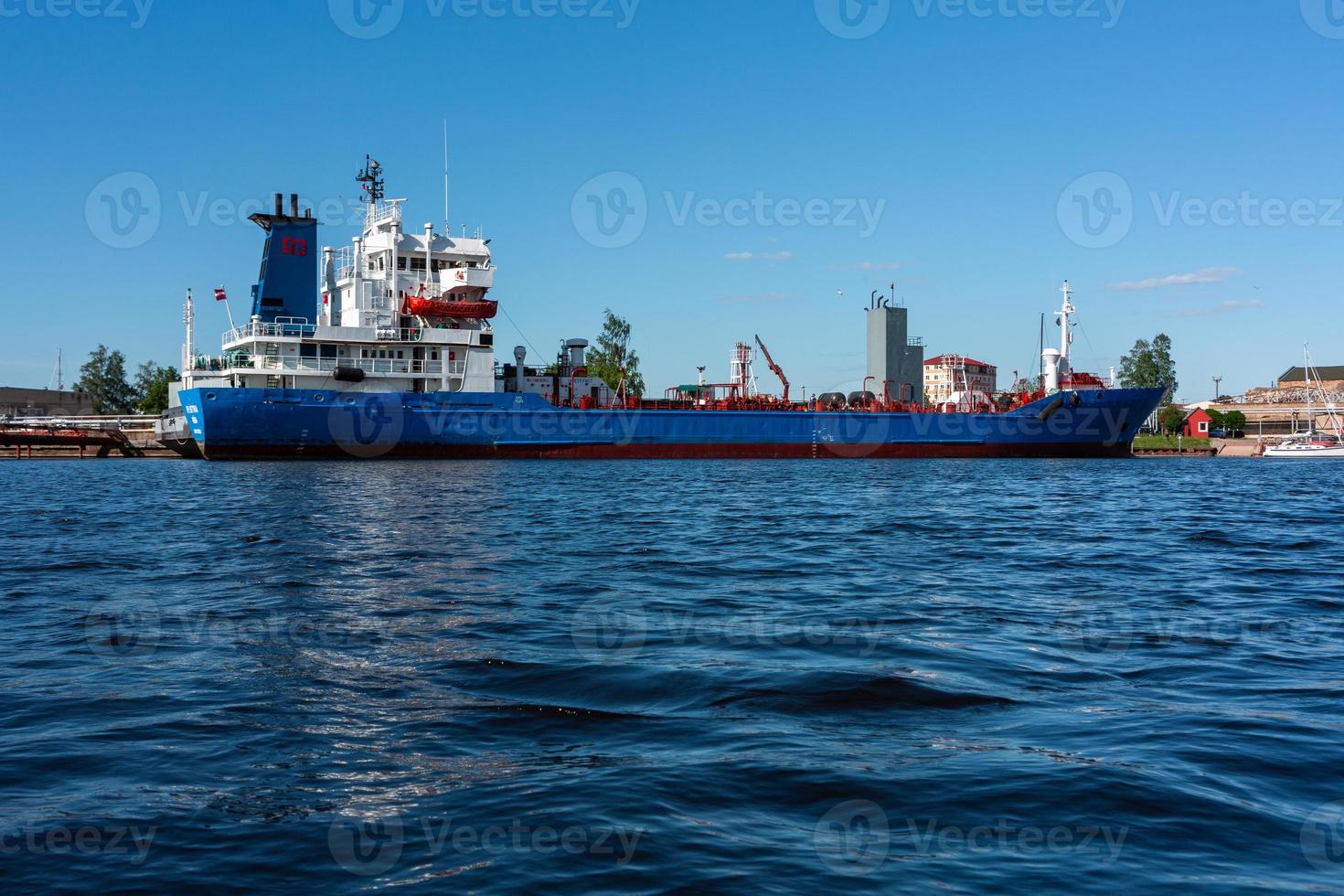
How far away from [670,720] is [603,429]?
40649 millimetres

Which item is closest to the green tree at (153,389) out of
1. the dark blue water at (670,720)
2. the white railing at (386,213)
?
the white railing at (386,213)

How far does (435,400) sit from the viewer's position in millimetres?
43156

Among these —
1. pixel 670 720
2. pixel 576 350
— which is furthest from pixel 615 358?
pixel 670 720

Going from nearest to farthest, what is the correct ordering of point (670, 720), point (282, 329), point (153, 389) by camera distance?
point (670, 720) < point (282, 329) < point (153, 389)

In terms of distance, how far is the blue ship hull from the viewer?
40.6 metres

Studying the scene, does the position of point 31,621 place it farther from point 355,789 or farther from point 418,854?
point 418,854

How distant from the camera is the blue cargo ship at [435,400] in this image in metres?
41.2

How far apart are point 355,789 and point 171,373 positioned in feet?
269

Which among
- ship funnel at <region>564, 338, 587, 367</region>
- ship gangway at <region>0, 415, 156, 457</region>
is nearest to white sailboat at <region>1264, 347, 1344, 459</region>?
ship funnel at <region>564, 338, 587, 367</region>

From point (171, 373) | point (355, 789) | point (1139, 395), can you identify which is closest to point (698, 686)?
point (355, 789)

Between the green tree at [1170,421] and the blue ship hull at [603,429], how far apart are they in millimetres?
51870

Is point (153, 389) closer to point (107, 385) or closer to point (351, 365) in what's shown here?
point (107, 385)

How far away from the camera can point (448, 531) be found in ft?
54.3

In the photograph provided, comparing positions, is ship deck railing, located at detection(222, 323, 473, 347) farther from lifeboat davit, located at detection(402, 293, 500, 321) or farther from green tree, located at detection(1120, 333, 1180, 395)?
green tree, located at detection(1120, 333, 1180, 395)
